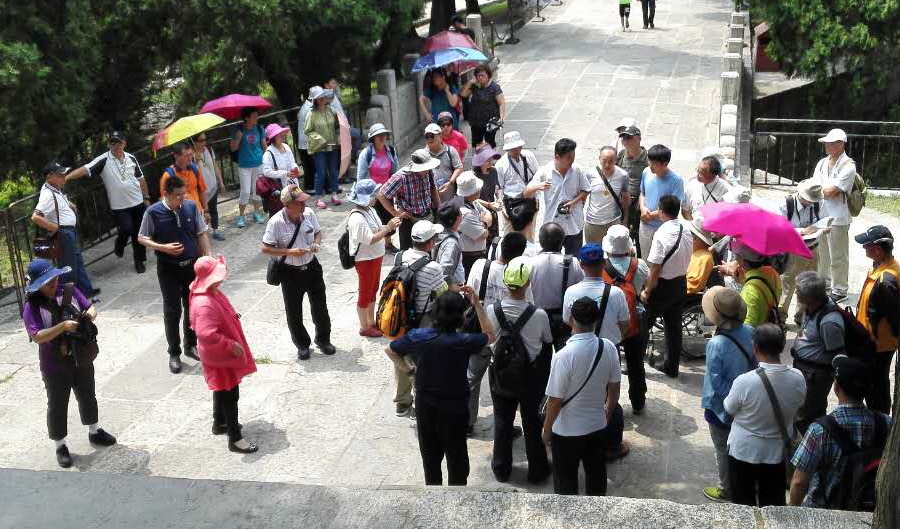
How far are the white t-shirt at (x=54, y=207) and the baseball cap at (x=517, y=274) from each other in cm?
562

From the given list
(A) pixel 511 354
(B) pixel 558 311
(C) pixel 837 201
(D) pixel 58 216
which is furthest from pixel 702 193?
(D) pixel 58 216

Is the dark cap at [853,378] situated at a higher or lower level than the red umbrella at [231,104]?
lower

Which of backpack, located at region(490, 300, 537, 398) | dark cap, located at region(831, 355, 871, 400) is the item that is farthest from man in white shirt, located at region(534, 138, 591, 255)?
dark cap, located at region(831, 355, 871, 400)

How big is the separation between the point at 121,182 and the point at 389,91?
19.5 ft

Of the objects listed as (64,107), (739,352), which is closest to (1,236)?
(64,107)

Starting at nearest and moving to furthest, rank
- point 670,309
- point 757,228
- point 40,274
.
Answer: point 757,228 < point 40,274 < point 670,309

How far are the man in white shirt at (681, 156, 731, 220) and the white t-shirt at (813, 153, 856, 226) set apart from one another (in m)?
1.21

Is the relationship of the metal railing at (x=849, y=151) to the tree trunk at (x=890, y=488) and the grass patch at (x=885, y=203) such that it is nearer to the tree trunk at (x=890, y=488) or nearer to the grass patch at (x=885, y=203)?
the grass patch at (x=885, y=203)

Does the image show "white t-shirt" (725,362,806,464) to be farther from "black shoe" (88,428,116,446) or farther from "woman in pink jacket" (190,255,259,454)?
"black shoe" (88,428,116,446)

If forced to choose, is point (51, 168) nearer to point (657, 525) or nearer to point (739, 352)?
point (739, 352)

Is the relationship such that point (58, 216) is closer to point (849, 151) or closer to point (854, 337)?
point (854, 337)

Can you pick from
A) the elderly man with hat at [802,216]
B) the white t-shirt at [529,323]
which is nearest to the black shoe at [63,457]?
the white t-shirt at [529,323]

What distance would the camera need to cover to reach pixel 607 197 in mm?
9477

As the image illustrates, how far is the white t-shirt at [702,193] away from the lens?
29.3 ft
